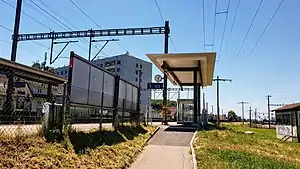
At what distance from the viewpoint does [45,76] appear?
8.15 m

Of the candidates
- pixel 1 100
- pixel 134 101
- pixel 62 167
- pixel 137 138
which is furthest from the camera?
pixel 134 101

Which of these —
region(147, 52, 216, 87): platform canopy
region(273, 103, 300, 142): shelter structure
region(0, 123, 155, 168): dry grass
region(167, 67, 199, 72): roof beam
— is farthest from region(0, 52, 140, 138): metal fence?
region(273, 103, 300, 142): shelter structure

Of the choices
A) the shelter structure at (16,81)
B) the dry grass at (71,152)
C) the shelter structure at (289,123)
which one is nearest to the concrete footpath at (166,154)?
the dry grass at (71,152)

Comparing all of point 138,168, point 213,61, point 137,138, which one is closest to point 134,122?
point 137,138

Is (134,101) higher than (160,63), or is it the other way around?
(160,63)

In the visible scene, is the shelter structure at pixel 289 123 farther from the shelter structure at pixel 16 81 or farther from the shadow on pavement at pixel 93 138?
the shelter structure at pixel 16 81

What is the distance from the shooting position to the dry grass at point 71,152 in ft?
18.0

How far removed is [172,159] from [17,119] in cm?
480

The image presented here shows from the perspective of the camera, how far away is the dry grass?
216 inches

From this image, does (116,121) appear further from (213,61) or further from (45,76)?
(213,61)

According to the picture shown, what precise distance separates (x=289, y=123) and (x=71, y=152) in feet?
85.3

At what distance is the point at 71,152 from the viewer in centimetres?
696

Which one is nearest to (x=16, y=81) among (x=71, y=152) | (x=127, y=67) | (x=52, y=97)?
(x=52, y=97)

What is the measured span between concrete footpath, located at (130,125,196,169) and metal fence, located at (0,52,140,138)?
2.25 m
